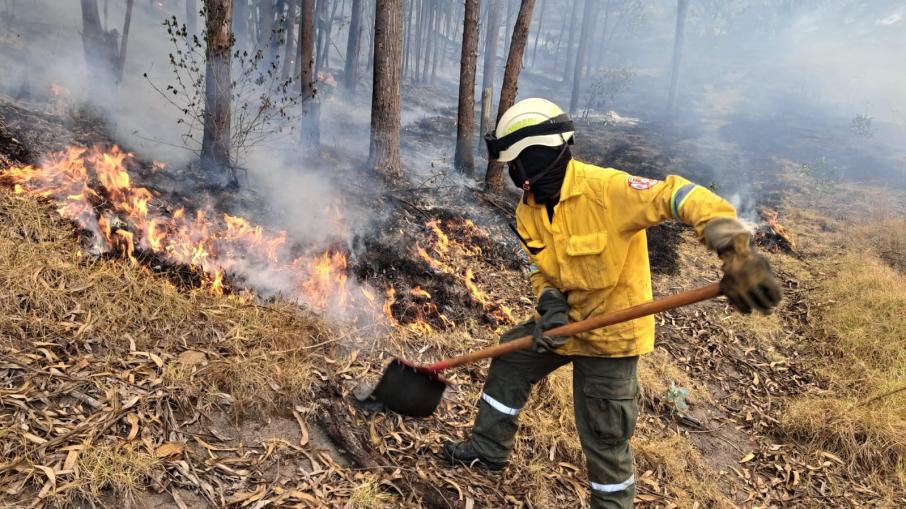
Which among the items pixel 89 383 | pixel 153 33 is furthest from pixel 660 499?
pixel 153 33

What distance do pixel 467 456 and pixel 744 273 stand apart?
210 cm

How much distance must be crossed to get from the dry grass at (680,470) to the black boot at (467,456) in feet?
3.66

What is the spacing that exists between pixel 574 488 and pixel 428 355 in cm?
163

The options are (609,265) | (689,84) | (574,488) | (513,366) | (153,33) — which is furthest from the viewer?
(689,84)

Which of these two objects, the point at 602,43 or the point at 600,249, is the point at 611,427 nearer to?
the point at 600,249

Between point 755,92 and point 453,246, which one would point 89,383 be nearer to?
point 453,246

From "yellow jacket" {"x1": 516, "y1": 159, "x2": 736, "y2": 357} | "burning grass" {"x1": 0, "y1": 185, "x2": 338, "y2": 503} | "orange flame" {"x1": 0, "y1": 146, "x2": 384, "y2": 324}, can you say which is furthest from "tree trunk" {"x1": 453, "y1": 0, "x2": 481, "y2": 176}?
"yellow jacket" {"x1": 516, "y1": 159, "x2": 736, "y2": 357}

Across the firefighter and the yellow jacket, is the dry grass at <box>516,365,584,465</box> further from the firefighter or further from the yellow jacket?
the yellow jacket

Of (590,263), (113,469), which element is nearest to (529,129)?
(590,263)

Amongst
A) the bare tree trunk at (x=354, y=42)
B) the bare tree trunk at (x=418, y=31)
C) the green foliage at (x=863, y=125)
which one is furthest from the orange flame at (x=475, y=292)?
the bare tree trunk at (x=418, y=31)

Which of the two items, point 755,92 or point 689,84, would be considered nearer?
point 755,92

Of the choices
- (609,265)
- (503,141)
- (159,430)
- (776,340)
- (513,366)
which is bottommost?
(776,340)

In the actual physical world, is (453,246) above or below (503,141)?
below

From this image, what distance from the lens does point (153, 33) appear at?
24078 millimetres
